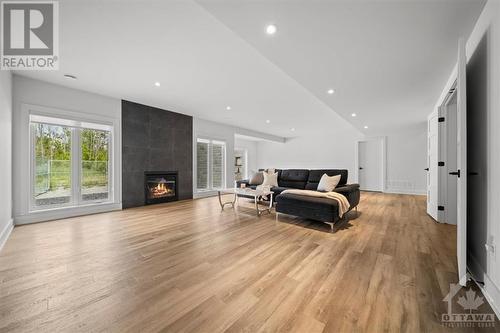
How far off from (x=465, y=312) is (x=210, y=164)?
6147 mm

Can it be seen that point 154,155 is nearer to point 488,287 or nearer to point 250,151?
point 488,287

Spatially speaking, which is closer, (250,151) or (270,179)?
(270,179)

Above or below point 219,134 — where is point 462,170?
below

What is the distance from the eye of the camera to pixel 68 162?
396cm

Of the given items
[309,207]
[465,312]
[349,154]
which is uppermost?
[349,154]

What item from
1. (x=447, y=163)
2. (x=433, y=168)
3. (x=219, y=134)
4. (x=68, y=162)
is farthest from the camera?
(x=219, y=134)

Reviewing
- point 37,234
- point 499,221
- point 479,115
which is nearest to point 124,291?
point 37,234

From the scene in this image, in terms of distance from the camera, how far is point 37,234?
2.88 m

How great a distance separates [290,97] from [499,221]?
355 centimetres

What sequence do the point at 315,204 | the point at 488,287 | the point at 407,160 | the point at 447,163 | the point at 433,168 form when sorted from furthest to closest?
1. the point at 407,160
2. the point at 433,168
3. the point at 447,163
4. the point at 315,204
5. the point at 488,287

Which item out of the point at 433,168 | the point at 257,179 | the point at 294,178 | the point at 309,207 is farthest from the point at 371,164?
the point at 309,207

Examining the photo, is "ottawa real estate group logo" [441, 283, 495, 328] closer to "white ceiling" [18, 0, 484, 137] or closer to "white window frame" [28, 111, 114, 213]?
"white ceiling" [18, 0, 484, 137]

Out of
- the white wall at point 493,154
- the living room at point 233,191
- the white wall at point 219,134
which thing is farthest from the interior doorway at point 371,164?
the white wall at point 493,154

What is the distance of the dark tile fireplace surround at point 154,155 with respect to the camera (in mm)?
4668
